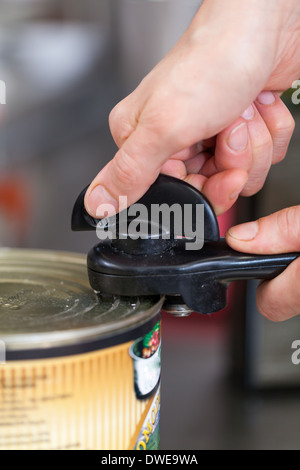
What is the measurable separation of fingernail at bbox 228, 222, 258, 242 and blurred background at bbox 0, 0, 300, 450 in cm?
106

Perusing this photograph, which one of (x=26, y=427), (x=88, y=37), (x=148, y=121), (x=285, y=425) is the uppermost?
(x=88, y=37)

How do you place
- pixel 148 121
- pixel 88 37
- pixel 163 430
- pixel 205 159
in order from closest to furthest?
pixel 148 121
pixel 205 159
pixel 163 430
pixel 88 37

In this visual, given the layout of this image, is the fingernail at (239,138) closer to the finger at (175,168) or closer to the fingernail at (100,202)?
the finger at (175,168)

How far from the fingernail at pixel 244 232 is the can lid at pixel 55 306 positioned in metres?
0.15

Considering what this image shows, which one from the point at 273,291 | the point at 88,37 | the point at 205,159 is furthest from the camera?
the point at 88,37

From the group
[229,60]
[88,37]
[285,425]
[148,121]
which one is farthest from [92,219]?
[88,37]

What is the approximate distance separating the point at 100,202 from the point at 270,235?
247 mm

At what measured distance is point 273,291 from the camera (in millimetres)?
853

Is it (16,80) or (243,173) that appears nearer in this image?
(243,173)

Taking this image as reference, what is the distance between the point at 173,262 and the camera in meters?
0.72

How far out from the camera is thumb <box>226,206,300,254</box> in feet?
2.53

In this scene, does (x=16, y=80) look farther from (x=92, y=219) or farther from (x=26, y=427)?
(x=26, y=427)

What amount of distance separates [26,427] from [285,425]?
4.37 ft

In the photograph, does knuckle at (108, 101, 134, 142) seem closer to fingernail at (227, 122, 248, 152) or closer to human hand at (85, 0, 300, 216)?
human hand at (85, 0, 300, 216)
